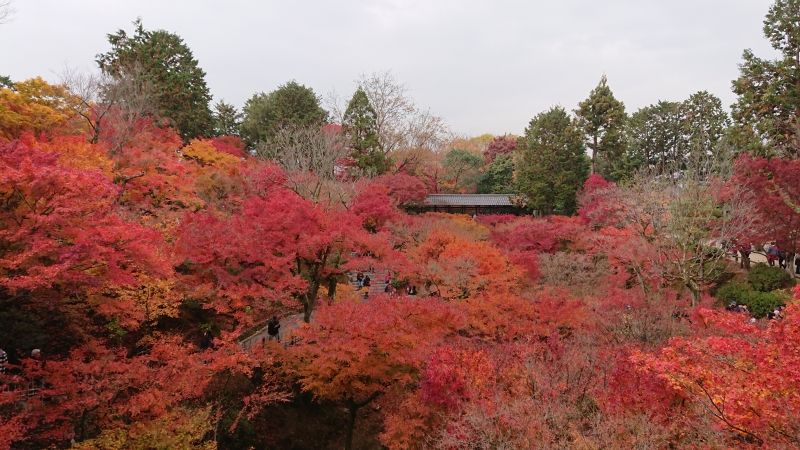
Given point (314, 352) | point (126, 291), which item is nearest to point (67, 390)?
point (126, 291)

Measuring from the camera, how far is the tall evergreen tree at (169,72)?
105 ft

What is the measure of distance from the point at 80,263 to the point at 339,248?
8455 millimetres

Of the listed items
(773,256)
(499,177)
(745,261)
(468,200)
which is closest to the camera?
(773,256)

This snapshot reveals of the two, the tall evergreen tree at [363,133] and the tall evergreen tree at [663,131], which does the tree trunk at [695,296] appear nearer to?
the tall evergreen tree at [663,131]

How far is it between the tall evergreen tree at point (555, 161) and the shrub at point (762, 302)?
17.1 meters

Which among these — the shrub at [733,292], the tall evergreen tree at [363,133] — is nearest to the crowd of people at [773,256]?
the shrub at [733,292]

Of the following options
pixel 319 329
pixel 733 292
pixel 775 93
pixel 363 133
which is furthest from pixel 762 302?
pixel 363 133

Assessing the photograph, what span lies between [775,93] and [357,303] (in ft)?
73.0

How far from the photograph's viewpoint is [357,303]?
15070mm

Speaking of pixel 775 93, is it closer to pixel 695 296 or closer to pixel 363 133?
pixel 695 296

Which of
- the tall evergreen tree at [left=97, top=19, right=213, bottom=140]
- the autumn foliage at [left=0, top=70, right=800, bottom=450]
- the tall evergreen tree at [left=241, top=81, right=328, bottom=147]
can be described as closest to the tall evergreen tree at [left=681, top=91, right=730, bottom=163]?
the autumn foliage at [left=0, top=70, right=800, bottom=450]

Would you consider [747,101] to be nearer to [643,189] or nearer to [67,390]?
[643,189]

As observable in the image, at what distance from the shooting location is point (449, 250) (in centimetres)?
2141

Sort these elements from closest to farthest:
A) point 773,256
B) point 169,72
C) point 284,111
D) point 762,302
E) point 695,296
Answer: point 695,296 < point 762,302 < point 773,256 < point 169,72 < point 284,111
